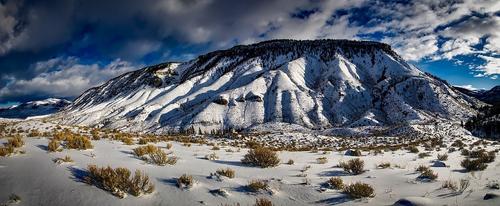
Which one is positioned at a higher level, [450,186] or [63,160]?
[63,160]

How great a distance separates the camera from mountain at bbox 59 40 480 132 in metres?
85.1

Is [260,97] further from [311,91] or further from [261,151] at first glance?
[261,151]

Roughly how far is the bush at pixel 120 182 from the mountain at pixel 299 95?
236 ft

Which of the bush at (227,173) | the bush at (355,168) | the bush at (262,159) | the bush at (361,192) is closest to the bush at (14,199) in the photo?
the bush at (227,173)

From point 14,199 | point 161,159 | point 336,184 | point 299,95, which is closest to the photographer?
point 14,199

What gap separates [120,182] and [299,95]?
86.2 metres

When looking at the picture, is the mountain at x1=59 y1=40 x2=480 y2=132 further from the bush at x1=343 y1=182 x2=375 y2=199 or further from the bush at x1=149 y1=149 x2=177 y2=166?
the bush at x1=343 y1=182 x2=375 y2=199

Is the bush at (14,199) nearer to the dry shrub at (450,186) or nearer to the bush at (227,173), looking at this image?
the bush at (227,173)

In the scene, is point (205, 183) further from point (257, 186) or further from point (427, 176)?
point (427, 176)

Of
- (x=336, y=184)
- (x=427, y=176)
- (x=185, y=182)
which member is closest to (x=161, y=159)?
(x=185, y=182)

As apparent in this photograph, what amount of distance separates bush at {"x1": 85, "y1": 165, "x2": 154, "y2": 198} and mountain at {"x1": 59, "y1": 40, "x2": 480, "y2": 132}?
71886 millimetres

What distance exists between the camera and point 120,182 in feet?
28.0

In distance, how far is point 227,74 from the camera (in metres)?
117

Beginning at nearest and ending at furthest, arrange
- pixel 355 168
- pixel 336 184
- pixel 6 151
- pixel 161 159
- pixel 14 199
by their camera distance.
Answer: pixel 14 199, pixel 336 184, pixel 6 151, pixel 161 159, pixel 355 168
